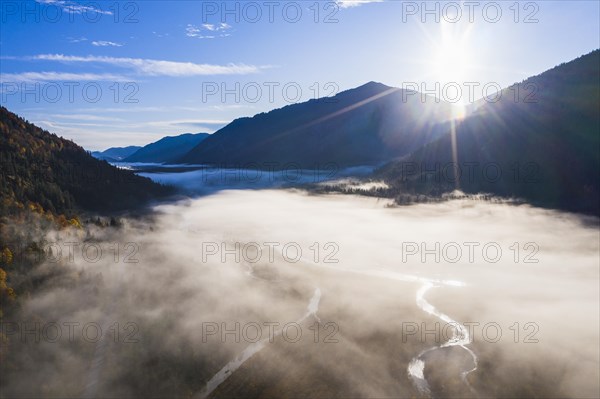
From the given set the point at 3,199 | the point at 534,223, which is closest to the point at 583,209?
the point at 534,223

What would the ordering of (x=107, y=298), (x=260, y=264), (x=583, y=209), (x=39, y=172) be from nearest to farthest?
1. (x=107, y=298)
2. (x=260, y=264)
3. (x=39, y=172)
4. (x=583, y=209)

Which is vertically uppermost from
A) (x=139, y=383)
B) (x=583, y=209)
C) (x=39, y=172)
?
(x=39, y=172)

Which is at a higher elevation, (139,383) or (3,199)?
(3,199)

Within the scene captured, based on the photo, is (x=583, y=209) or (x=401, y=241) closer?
(x=401, y=241)

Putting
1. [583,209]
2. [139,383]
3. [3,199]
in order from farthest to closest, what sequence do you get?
[583,209] < [3,199] < [139,383]

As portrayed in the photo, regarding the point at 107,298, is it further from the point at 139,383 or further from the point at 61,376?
the point at 139,383

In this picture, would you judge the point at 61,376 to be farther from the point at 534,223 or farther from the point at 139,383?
the point at 534,223

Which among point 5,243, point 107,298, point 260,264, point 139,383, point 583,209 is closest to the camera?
point 139,383

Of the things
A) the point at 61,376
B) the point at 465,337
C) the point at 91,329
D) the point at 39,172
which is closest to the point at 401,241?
the point at 465,337

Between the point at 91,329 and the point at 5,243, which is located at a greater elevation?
the point at 5,243
